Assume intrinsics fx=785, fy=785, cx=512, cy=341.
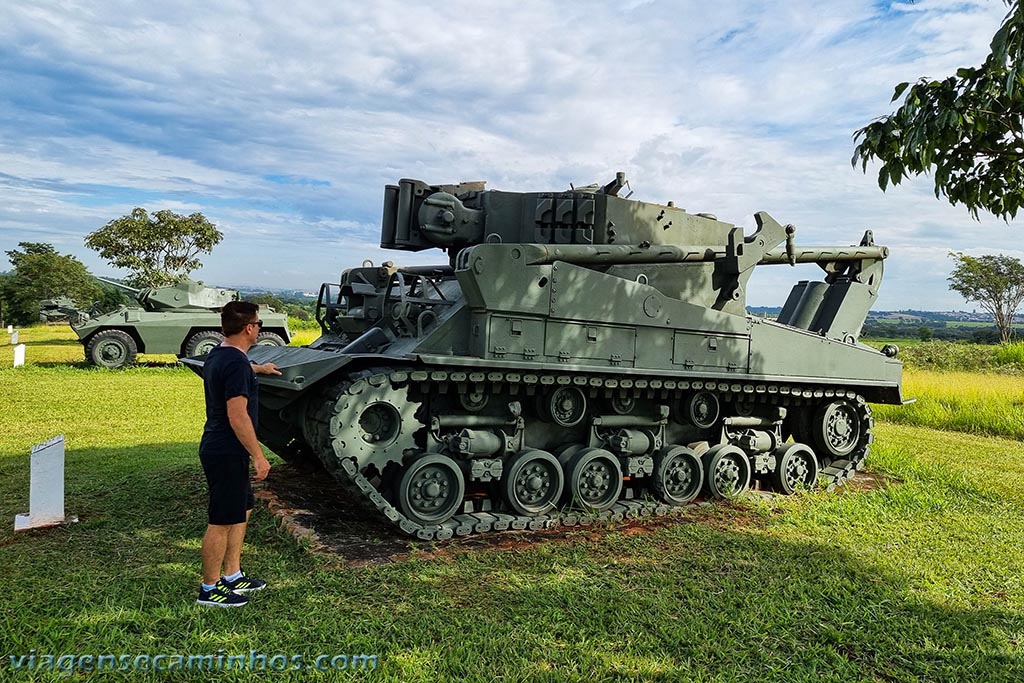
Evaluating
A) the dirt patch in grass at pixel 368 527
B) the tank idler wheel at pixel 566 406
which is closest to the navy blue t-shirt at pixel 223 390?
the dirt patch in grass at pixel 368 527

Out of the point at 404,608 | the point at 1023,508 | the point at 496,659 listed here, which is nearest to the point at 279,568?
the point at 404,608

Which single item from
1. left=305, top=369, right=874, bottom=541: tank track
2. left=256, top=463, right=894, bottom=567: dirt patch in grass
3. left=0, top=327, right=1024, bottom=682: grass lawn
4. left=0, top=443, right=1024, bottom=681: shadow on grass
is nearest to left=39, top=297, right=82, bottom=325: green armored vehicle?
left=256, top=463, right=894, bottom=567: dirt patch in grass

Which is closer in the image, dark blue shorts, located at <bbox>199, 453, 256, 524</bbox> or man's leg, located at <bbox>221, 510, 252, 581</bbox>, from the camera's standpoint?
dark blue shorts, located at <bbox>199, 453, 256, 524</bbox>

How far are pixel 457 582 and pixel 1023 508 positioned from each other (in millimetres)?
6571

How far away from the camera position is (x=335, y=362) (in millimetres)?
6441

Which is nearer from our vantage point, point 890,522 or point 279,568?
point 279,568

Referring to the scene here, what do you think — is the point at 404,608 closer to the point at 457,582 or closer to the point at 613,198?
the point at 457,582

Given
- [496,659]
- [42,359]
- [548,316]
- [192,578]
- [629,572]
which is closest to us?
[496,659]

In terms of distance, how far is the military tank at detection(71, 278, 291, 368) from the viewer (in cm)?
2038

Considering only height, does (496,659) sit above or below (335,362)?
below

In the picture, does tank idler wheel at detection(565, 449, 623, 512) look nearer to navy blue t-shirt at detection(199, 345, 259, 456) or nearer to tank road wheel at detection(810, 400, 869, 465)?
tank road wheel at detection(810, 400, 869, 465)

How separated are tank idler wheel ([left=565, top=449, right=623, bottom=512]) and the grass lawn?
0.59 m

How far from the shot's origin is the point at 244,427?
191 inches

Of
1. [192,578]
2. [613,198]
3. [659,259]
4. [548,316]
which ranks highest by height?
[613,198]
